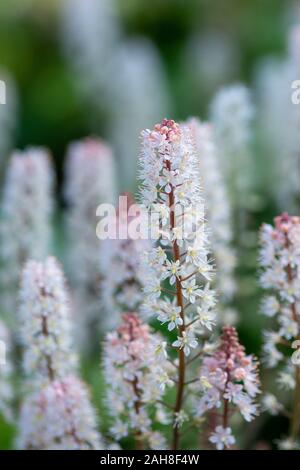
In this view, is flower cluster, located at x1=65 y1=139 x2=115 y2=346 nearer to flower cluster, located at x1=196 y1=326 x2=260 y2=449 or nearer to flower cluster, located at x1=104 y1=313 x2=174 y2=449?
flower cluster, located at x1=104 y1=313 x2=174 y2=449

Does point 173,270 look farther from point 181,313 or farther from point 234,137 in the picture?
point 234,137

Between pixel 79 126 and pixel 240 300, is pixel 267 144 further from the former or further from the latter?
pixel 79 126

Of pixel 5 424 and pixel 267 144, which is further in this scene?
pixel 267 144

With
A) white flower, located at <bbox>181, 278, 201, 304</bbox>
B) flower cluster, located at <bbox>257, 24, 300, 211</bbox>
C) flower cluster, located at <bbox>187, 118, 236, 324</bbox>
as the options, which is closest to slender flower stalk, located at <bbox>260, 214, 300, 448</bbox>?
white flower, located at <bbox>181, 278, 201, 304</bbox>

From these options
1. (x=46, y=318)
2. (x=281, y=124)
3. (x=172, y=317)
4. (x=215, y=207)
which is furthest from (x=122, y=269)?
(x=281, y=124)

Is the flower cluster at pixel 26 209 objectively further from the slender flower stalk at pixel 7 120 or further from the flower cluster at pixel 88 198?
the slender flower stalk at pixel 7 120

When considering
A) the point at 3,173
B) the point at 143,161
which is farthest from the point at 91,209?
the point at 3,173
